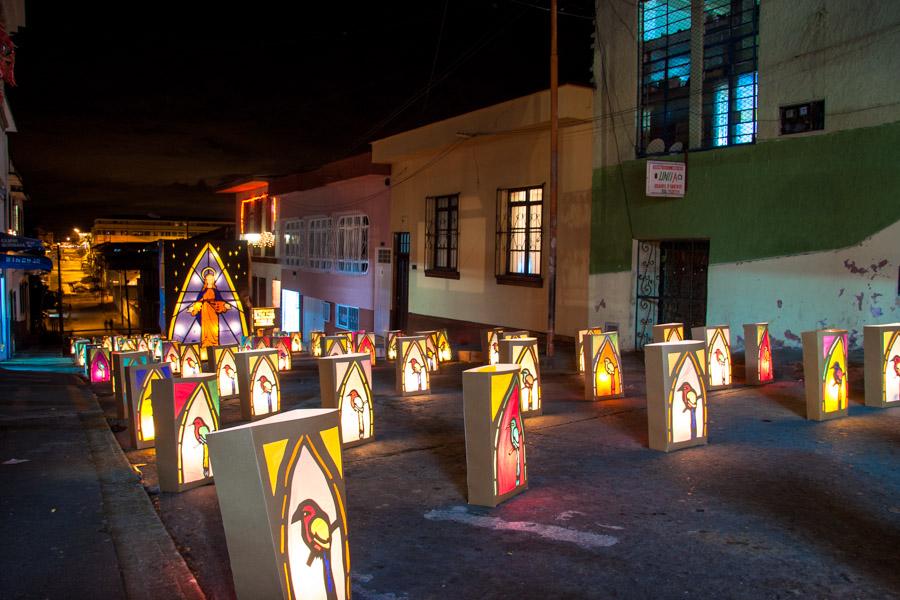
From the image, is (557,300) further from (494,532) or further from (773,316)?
(494,532)

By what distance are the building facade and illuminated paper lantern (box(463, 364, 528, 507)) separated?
821 centimetres

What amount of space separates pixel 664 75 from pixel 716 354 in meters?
6.92

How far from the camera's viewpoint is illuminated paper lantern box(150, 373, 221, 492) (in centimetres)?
589

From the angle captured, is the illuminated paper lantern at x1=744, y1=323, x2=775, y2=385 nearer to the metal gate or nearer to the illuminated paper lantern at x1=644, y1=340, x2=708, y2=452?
the illuminated paper lantern at x1=644, y1=340, x2=708, y2=452

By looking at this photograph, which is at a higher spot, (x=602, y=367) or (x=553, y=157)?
(x=553, y=157)

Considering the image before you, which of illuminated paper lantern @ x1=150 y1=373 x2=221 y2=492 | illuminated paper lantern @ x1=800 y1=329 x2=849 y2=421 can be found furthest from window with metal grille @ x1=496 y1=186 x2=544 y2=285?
illuminated paper lantern @ x1=150 y1=373 x2=221 y2=492

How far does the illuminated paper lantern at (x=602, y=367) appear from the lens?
9.27 m

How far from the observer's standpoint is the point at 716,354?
960 centimetres

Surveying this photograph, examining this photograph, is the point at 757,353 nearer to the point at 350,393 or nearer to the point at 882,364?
the point at 882,364

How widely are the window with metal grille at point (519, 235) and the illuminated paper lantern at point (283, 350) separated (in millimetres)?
5848

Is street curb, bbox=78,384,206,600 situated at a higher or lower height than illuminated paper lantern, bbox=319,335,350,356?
lower

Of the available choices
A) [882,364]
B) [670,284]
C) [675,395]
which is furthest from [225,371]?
[670,284]

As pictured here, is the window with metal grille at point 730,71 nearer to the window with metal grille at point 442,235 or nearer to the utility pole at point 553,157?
the utility pole at point 553,157

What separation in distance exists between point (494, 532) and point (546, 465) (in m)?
1.68
